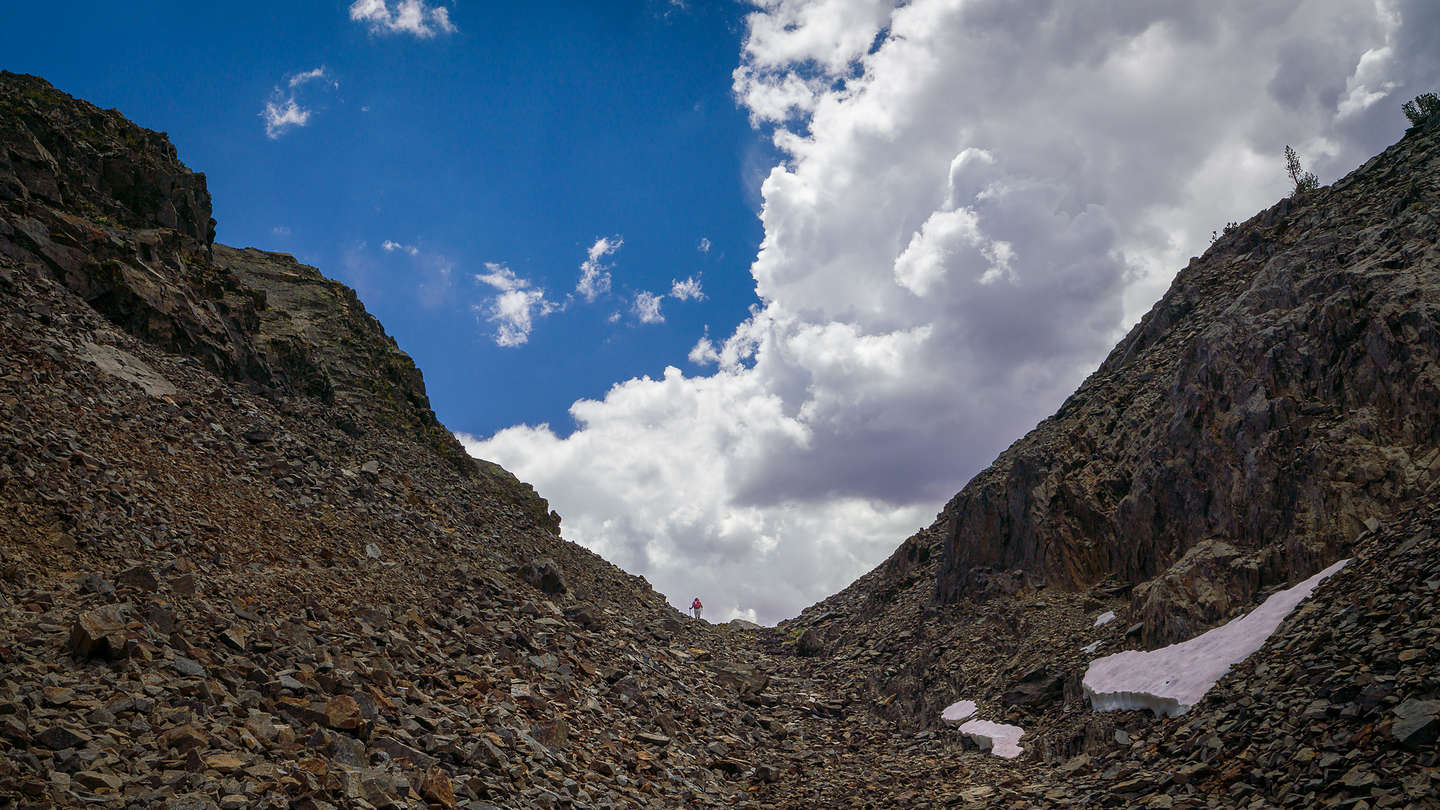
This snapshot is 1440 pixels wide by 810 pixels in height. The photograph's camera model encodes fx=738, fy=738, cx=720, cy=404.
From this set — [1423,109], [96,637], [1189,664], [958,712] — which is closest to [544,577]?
[958,712]

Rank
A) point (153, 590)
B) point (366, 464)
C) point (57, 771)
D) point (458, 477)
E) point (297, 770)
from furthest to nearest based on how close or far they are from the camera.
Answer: point (458, 477) → point (366, 464) → point (153, 590) → point (297, 770) → point (57, 771)

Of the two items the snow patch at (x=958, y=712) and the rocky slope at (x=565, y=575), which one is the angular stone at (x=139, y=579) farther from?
the snow patch at (x=958, y=712)

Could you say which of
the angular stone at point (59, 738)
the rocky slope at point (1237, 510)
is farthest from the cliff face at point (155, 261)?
the rocky slope at point (1237, 510)

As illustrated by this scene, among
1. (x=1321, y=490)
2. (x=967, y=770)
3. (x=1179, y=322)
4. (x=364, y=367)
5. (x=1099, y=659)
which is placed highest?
(x=364, y=367)

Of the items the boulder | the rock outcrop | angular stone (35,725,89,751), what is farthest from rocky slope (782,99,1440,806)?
angular stone (35,725,89,751)

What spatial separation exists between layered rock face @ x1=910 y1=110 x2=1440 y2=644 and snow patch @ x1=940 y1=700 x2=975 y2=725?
22.3 ft

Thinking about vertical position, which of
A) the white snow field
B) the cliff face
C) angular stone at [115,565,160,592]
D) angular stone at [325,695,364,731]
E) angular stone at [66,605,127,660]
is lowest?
the white snow field

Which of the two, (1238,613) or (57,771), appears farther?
(1238,613)

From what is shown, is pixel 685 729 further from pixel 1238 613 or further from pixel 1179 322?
pixel 1179 322

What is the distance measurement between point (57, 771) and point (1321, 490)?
26988 millimetres

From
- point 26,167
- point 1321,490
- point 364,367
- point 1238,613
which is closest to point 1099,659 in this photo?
point 1238,613

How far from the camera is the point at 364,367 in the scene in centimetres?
3797

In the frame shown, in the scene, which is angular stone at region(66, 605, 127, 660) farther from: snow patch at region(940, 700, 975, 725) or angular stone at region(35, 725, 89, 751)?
snow patch at region(940, 700, 975, 725)

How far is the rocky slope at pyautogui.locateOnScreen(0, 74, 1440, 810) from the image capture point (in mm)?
11281
